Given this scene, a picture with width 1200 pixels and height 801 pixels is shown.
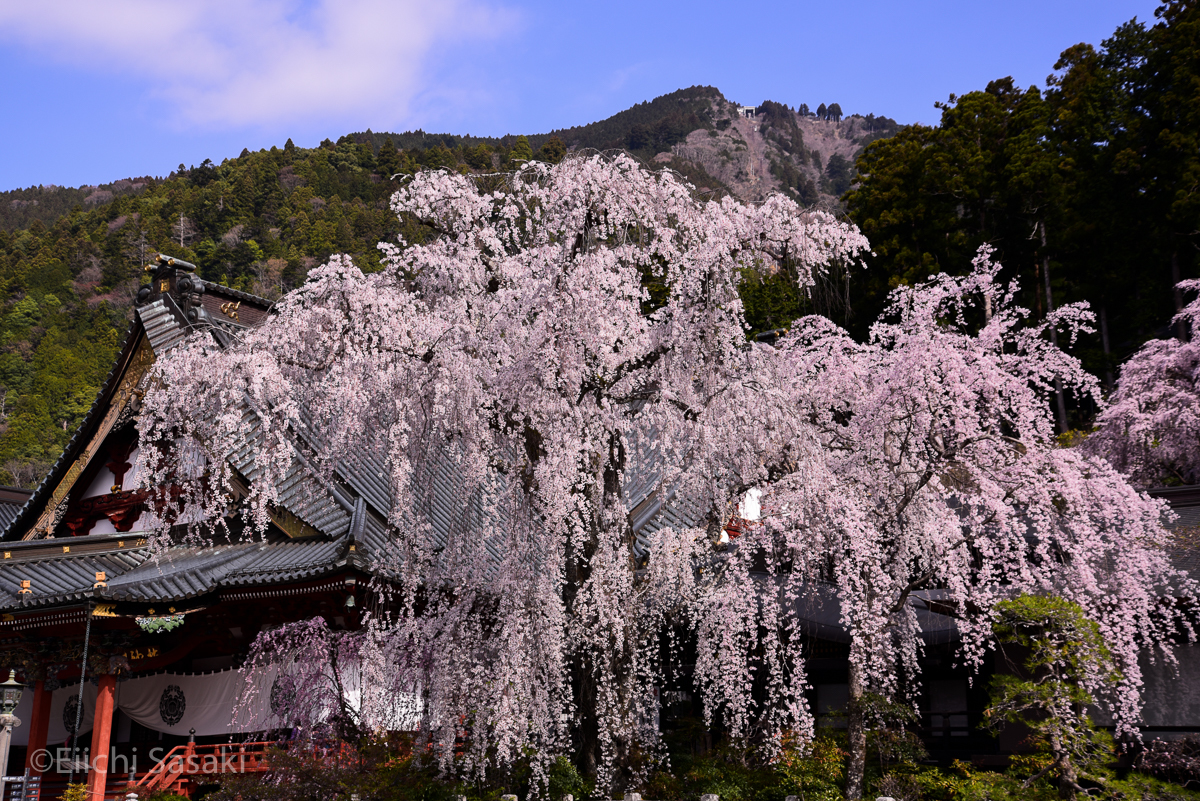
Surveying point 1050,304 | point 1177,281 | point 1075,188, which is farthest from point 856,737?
point 1075,188

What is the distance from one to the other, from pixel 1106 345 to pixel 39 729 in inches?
1061

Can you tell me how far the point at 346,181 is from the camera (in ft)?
223

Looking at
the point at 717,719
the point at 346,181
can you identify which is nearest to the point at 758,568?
the point at 717,719

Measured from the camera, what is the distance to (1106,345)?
2638cm

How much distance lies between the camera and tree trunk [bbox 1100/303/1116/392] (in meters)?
25.1

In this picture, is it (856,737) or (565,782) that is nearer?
(856,737)

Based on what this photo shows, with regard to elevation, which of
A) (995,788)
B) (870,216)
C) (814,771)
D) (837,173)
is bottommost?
(995,788)

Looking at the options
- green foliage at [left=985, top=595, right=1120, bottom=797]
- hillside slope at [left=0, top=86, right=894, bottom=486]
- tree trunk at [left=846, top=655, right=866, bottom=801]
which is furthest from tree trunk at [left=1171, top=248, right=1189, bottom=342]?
tree trunk at [left=846, top=655, right=866, bottom=801]

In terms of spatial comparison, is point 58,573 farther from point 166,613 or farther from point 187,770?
point 187,770

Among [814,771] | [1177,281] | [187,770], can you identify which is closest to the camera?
[814,771]

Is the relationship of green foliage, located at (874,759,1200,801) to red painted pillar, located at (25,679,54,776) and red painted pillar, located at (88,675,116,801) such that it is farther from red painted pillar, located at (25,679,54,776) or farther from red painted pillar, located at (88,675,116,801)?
red painted pillar, located at (25,679,54,776)

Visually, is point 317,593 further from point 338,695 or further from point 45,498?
point 45,498

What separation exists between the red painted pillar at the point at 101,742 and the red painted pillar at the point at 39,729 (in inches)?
55.5

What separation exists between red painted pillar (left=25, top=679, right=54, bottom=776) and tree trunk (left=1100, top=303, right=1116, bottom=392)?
24.8 meters
